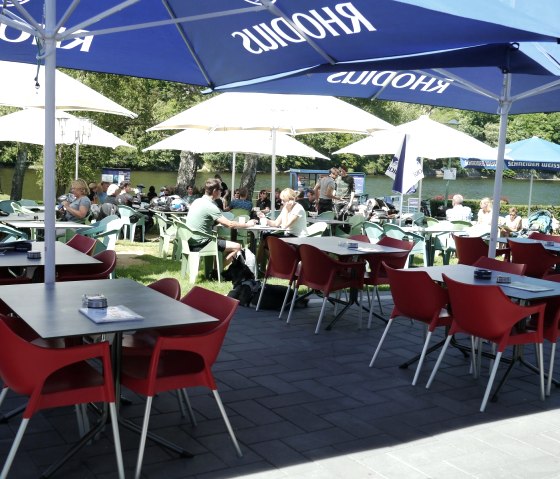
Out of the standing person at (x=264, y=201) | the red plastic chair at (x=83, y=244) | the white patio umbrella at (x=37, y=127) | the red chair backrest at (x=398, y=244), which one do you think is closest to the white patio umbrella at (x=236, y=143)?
the standing person at (x=264, y=201)

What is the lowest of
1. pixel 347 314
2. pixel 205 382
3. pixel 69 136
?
pixel 347 314

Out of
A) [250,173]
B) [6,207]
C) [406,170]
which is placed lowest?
[6,207]

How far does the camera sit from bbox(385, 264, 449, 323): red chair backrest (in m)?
4.88

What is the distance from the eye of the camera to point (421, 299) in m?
4.95

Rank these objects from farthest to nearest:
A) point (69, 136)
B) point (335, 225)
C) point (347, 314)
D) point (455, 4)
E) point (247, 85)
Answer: point (69, 136) → point (335, 225) → point (347, 314) → point (247, 85) → point (455, 4)

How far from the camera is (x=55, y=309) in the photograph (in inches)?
135

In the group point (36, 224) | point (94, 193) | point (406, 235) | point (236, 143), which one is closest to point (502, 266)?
point (406, 235)

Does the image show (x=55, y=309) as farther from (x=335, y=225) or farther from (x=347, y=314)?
(x=335, y=225)

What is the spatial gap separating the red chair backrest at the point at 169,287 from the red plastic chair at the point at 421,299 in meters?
1.72

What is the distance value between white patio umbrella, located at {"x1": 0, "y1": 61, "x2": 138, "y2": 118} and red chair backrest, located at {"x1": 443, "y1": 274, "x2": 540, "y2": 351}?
18.1 ft

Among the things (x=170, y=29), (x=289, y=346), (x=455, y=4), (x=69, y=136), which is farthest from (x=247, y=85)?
(x=69, y=136)

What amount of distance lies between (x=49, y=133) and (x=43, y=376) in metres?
1.92

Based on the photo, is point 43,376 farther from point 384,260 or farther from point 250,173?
point 250,173

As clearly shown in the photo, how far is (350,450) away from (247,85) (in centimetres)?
362
